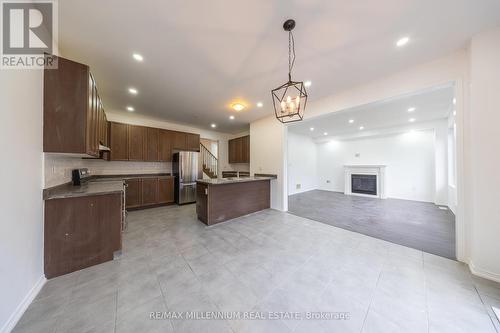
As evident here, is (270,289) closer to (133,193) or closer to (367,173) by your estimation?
(133,193)

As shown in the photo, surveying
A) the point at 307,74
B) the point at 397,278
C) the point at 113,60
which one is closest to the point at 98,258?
the point at 113,60

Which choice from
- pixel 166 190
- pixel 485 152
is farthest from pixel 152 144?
pixel 485 152

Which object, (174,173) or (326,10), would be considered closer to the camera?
(326,10)

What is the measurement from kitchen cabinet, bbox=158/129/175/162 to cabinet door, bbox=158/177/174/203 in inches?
29.6

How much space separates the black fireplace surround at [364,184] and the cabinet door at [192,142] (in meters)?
7.14

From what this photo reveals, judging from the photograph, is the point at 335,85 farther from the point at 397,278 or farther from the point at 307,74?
the point at 397,278

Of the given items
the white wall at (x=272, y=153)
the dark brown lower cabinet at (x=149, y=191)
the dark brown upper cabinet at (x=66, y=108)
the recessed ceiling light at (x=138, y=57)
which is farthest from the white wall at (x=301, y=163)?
the dark brown upper cabinet at (x=66, y=108)

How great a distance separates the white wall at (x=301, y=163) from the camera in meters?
7.75

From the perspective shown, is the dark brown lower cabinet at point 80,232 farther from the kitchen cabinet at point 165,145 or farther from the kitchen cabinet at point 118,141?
the kitchen cabinet at point 165,145

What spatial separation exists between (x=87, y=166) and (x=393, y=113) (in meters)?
8.96

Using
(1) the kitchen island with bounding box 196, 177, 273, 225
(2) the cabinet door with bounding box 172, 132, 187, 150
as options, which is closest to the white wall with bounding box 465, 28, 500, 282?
(1) the kitchen island with bounding box 196, 177, 273, 225

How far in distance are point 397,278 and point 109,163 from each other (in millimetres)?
6912

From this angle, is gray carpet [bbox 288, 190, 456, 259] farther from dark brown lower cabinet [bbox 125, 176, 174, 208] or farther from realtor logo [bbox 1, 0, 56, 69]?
realtor logo [bbox 1, 0, 56, 69]

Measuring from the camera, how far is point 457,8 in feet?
5.52
